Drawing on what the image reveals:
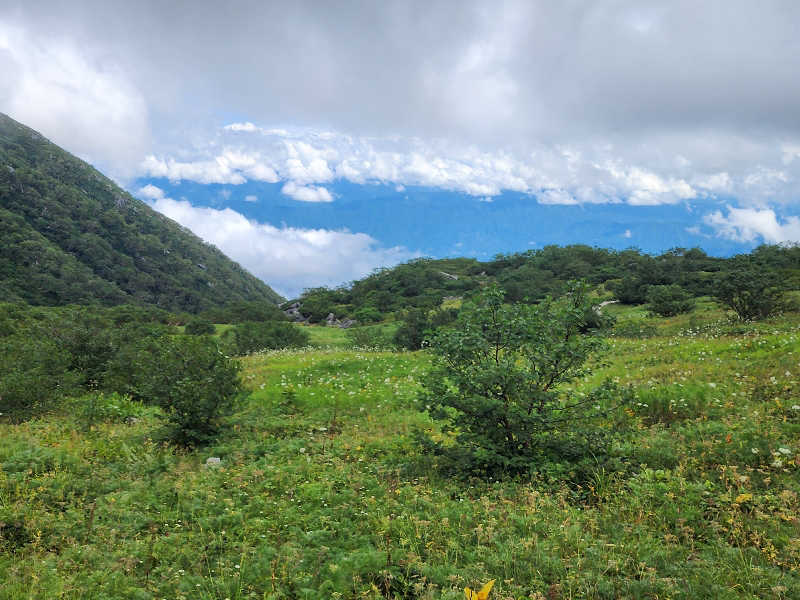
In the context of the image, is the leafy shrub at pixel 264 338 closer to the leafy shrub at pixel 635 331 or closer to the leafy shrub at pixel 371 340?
the leafy shrub at pixel 371 340

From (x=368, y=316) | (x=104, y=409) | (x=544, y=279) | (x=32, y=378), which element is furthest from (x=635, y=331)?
(x=544, y=279)

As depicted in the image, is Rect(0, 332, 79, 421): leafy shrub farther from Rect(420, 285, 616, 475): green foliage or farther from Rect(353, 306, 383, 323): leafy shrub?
Rect(353, 306, 383, 323): leafy shrub

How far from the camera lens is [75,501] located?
659 centimetres

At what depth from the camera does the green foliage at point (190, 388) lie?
383 inches

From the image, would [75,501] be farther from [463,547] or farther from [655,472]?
[655,472]

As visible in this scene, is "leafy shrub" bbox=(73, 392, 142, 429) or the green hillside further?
the green hillside

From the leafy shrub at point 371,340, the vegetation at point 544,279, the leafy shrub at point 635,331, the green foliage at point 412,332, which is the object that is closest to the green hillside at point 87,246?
the vegetation at point 544,279

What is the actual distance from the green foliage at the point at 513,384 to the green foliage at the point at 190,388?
5.13m

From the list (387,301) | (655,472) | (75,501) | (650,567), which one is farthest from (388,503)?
(387,301)

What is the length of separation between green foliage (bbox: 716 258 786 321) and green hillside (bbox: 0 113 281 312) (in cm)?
10125

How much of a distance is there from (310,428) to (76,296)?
359 feet

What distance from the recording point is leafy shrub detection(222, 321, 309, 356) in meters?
32.6

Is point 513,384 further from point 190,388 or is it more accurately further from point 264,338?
point 264,338

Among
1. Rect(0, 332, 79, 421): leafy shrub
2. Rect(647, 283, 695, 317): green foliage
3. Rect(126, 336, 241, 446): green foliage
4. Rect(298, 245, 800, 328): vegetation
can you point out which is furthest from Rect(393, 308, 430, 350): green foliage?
Rect(126, 336, 241, 446): green foliage
